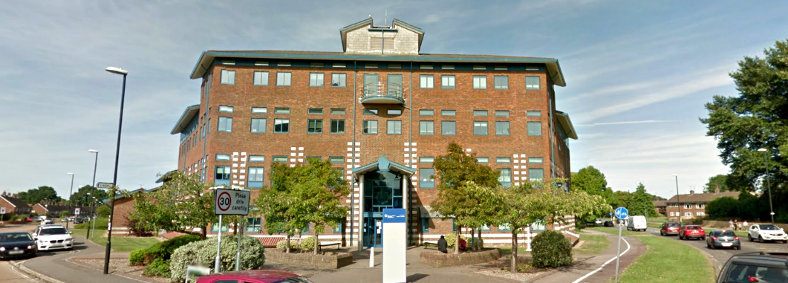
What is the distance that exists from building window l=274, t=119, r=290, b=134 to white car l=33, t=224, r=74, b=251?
14967mm

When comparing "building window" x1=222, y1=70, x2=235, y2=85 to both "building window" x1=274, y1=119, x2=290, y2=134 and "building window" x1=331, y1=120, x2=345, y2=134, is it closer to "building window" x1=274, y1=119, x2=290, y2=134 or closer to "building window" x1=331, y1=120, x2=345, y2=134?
"building window" x1=274, y1=119, x2=290, y2=134

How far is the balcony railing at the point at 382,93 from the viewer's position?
35.8 meters

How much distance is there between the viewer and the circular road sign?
11898 mm

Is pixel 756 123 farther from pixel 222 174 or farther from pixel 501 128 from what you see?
pixel 222 174

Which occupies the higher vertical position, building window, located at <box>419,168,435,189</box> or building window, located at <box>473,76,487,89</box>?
building window, located at <box>473,76,487,89</box>

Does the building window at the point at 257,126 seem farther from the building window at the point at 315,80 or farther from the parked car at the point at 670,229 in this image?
the parked car at the point at 670,229

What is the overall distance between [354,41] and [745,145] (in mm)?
44693

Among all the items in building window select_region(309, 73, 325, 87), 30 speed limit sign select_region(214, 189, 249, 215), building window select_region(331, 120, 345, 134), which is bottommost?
30 speed limit sign select_region(214, 189, 249, 215)

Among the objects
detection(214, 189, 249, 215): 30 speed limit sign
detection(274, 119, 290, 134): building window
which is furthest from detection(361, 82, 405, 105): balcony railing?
detection(214, 189, 249, 215): 30 speed limit sign

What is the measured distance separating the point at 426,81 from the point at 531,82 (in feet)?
27.6

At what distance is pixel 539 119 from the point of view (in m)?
36.8

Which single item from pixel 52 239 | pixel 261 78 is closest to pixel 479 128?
pixel 261 78

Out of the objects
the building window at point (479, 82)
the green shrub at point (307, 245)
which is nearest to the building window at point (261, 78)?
the green shrub at point (307, 245)

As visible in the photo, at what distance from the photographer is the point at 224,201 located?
39.6 ft
